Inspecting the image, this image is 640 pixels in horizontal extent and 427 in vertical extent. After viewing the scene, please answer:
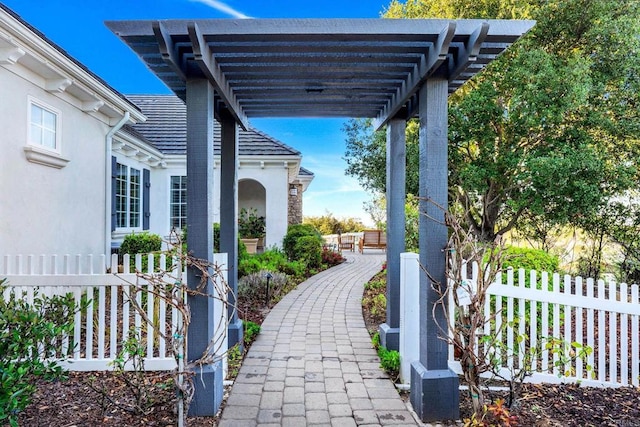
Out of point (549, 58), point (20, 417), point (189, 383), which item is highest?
point (549, 58)

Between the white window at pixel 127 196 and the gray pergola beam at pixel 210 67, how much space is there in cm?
581

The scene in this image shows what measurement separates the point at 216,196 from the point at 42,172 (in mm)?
5177

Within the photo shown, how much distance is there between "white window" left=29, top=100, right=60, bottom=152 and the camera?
5.25m

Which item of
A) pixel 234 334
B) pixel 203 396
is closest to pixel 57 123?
pixel 234 334

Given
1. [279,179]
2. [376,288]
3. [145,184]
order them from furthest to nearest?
[279,179] < [145,184] < [376,288]

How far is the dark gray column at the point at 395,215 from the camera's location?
4.09 metres

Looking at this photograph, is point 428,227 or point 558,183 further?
point 558,183

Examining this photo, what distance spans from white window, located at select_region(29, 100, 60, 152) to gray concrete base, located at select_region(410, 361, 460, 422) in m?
6.01

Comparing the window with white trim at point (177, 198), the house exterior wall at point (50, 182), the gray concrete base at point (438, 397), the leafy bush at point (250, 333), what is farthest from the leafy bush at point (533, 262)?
the window with white trim at point (177, 198)

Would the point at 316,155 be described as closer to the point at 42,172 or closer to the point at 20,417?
the point at 42,172

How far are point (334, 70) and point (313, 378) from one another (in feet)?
9.54

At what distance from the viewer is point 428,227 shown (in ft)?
9.46

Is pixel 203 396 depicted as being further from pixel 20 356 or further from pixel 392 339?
pixel 392 339

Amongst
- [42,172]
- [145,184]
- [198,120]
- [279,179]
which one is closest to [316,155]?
[279,179]
